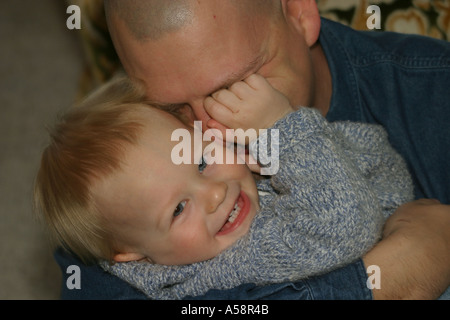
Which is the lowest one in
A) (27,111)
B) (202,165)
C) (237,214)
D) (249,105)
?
(237,214)

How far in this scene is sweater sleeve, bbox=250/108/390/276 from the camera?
1.14 metres

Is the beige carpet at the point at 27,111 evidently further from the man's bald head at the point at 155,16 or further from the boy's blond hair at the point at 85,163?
the man's bald head at the point at 155,16

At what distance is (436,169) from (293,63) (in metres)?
0.43

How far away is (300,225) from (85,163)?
17.3 inches

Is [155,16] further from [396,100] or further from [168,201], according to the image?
[396,100]

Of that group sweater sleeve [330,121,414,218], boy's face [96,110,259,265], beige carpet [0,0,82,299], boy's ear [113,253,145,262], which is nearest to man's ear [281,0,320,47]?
sweater sleeve [330,121,414,218]

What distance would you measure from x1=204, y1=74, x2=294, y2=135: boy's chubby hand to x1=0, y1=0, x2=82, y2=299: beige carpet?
1010 mm

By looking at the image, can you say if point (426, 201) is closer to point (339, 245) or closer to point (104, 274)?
point (339, 245)

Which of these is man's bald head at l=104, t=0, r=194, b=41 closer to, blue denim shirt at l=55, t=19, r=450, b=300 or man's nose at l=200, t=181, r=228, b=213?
man's nose at l=200, t=181, r=228, b=213

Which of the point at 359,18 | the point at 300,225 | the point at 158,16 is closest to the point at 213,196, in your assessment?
the point at 300,225

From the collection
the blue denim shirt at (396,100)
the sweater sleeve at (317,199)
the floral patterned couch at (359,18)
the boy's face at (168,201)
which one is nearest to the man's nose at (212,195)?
the boy's face at (168,201)

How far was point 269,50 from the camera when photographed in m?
1.28

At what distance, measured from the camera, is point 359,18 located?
1.65 m
